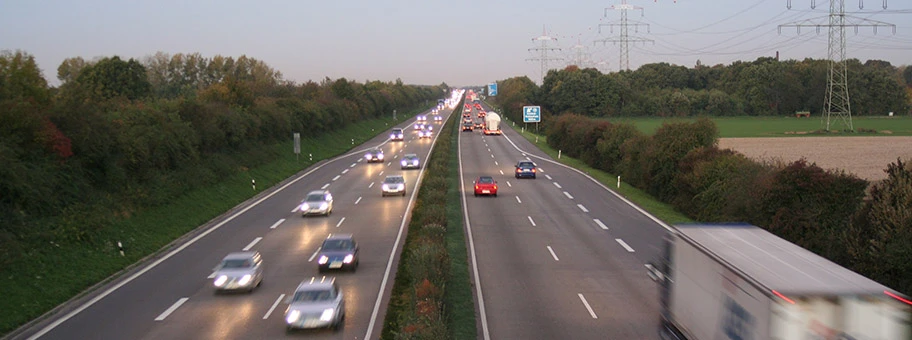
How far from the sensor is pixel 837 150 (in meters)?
73.5

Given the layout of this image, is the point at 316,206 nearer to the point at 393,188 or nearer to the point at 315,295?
the point at 393,188

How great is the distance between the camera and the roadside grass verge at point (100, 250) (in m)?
21.4

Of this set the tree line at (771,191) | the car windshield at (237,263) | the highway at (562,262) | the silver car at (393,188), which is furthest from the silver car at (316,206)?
the tree line at (771,191)

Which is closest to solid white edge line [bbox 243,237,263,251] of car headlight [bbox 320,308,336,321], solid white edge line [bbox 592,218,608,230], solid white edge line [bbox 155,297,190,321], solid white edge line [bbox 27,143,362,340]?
solid white edge line [bbox 27,143,362,340]

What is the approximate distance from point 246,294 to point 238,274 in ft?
2.23

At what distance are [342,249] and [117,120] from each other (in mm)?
21768

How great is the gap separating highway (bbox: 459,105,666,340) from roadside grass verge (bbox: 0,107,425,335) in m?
12.9

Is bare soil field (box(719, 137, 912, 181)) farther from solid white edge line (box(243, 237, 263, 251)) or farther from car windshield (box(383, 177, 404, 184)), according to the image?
solid white edge line (box(243, 237, 263, 251))

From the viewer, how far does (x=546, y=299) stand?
21.5 m

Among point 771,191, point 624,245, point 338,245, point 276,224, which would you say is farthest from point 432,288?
point 276,224

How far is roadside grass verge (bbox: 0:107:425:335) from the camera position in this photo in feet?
70.1

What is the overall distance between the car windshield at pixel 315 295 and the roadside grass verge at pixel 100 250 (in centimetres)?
778

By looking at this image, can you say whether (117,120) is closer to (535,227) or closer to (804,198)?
(535,227)

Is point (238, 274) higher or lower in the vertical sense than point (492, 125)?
lower
